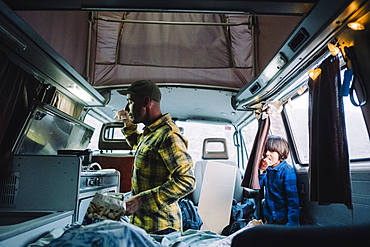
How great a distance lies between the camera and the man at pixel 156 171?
77.3 inches

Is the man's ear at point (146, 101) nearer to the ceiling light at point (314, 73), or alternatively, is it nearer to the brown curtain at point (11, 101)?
the brown curtain at point (11, 101)

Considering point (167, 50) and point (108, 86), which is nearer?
point (108, 86)

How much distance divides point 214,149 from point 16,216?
369cm

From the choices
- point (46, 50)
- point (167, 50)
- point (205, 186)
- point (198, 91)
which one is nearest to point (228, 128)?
point (205, 186)

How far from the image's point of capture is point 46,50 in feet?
7.33

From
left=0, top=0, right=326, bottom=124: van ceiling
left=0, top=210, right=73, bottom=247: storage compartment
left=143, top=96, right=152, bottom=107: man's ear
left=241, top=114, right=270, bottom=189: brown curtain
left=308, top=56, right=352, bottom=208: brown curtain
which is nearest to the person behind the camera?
left=0, top=210, right=73, bottom=247: storage compartment

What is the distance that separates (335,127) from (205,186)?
3163 mm

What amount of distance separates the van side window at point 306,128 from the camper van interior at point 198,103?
0.01 meters

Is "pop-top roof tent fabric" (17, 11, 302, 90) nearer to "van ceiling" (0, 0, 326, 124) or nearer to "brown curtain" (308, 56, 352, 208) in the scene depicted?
"van ceiling" (0, 0, 326, 124)

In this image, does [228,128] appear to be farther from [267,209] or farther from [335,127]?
[335,127]

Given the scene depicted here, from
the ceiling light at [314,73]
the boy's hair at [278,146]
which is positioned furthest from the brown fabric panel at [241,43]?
the ceiling light at [314,73]

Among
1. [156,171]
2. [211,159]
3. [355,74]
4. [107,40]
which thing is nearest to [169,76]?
[107,40]

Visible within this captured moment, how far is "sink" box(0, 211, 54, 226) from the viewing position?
2.03 m

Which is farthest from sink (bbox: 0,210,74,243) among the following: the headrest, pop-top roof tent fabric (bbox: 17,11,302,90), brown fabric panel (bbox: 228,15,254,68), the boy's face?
the headrest
